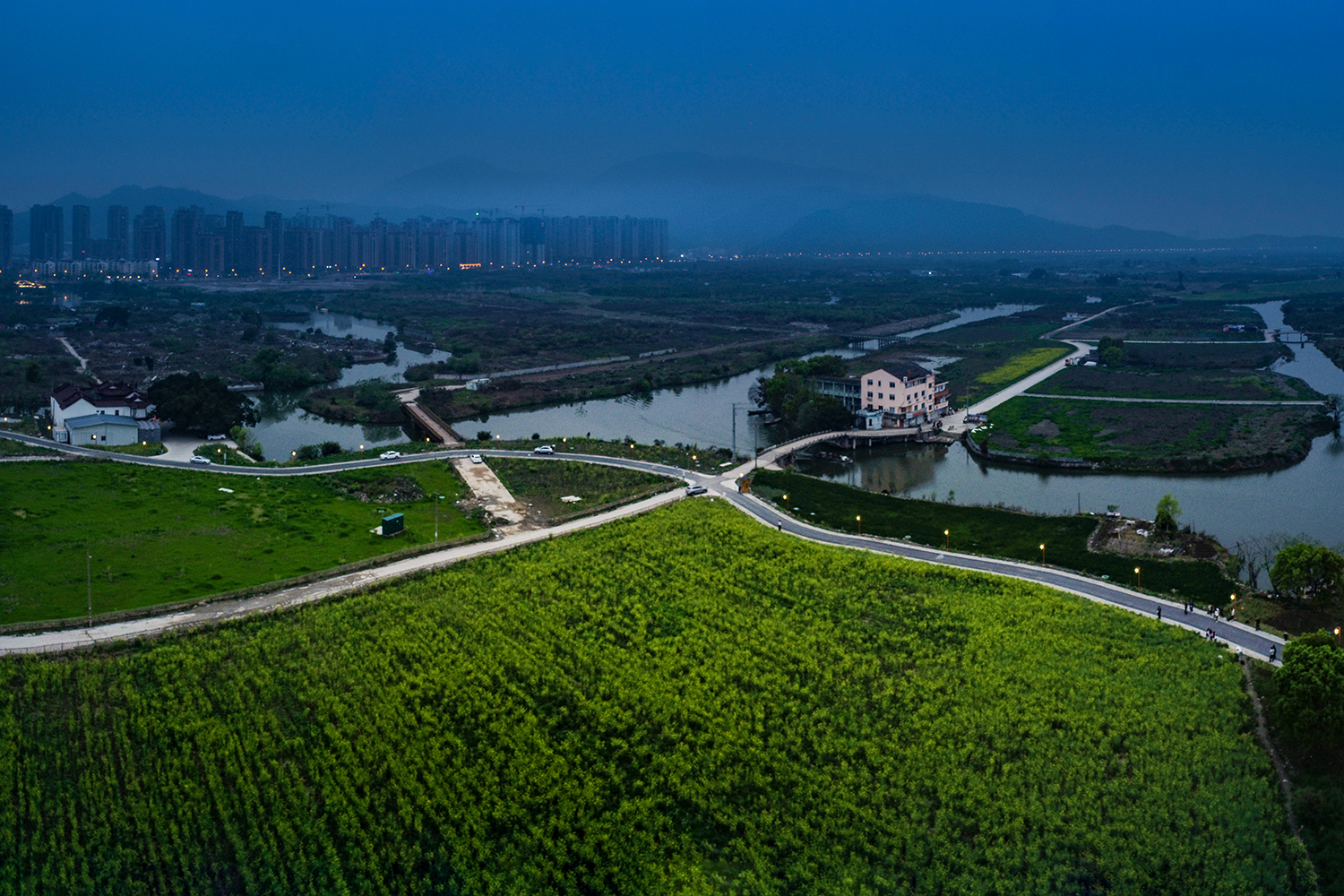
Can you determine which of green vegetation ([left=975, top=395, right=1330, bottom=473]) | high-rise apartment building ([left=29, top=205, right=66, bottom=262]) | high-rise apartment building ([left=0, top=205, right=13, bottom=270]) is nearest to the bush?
green vegetation ([left=975, top=395, right=1330, bottom=473])

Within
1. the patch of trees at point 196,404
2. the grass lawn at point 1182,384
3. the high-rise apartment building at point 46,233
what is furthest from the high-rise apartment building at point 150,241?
the grass lawn at point 1182,384

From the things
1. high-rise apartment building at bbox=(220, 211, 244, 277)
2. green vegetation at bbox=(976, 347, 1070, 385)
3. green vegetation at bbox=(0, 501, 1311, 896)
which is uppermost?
high-rise apartment building at bbox=(220, 211, 244, 277)

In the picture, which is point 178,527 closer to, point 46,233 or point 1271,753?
point 1271,753

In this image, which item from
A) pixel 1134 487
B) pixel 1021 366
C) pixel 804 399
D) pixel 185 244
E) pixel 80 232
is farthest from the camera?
pixel 80 232

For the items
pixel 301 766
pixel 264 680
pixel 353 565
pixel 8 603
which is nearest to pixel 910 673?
pixel 301 766

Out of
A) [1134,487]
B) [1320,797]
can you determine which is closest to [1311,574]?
[1320,797]

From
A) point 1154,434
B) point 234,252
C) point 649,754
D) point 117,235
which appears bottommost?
point 649,754

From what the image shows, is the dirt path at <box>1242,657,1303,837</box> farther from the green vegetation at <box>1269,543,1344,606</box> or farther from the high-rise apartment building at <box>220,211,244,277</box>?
the high-rise apartment building at <box>220,211,244,277</box>

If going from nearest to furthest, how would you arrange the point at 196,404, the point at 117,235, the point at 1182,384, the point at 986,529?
the point at 986,529 < the point at 196,404 < the point at 1182,384 < the point at 117,235
